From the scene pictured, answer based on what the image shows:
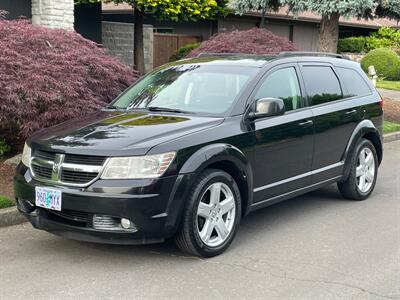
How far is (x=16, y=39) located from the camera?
25.6 ft

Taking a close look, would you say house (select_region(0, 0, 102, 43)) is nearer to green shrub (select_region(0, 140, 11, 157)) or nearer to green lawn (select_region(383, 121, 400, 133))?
green shrub (select_region(0, 140, 11, 157))

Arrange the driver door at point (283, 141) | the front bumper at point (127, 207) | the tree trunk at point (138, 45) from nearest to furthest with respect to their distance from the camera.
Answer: the front bumper at point (127, 207), the driver door at point (283, 141), the tree trunk at point (138, 45)

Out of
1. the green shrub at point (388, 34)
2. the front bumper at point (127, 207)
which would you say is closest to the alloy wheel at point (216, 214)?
the front bumper at point (127, 207)

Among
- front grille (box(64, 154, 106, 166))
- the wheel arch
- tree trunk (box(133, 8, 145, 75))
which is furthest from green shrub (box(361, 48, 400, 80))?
front grille (box(64, 154, 106, 166))

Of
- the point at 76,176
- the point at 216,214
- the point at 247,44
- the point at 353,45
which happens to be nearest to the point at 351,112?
the point at 216,214

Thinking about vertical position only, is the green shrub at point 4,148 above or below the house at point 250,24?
below

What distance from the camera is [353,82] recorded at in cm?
736

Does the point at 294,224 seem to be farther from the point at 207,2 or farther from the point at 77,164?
the point at 207,2

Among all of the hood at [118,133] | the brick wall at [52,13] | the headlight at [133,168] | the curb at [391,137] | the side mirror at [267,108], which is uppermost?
the brick wall at [52,13]

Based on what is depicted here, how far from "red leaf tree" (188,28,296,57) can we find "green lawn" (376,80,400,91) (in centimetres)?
834

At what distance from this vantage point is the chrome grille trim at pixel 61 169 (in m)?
4.73

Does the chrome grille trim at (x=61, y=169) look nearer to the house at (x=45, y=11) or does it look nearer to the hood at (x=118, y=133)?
the hood at (x=118, y=133)

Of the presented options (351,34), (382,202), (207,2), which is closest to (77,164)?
(382,202)

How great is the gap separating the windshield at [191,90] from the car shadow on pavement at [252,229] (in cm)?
133
